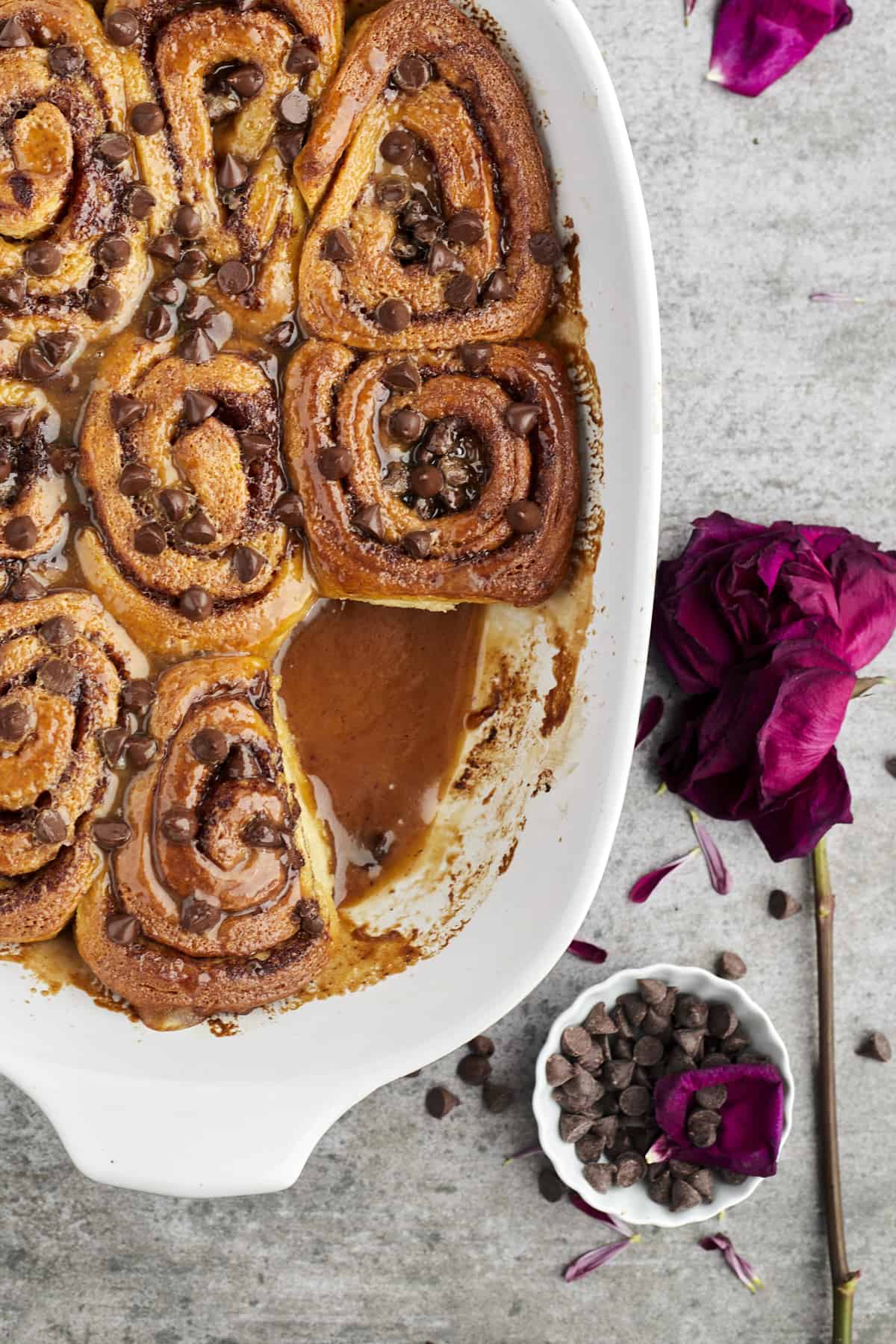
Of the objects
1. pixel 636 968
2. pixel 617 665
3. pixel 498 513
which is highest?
pixel 498 513

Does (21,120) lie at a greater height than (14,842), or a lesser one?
→ greater

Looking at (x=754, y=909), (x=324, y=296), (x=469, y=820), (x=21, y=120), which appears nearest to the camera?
(x=21, y=120)

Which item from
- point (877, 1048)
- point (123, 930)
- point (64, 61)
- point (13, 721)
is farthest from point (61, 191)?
point (877, 1048)

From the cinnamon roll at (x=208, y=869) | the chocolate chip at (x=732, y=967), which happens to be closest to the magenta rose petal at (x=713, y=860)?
the chocolate chip at (x=732, y=967)

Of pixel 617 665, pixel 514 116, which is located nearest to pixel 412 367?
pixel 514 116

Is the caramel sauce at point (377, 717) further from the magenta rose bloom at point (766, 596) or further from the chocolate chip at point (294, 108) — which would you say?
the chocolate chip at point (294, 108)

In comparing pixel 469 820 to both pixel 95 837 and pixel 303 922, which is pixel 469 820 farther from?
pixel 95 837

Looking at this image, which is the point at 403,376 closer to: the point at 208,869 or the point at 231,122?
the point at 231,122

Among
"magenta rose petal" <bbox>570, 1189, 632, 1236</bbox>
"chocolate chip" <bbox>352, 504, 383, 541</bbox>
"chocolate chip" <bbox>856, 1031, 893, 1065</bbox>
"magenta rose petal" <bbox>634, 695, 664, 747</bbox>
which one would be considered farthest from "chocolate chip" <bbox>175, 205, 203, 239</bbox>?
"chocolate chip" <bbox>856, 1031, 893, 1065</bbox>

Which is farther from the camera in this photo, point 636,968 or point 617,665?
point 636,968
